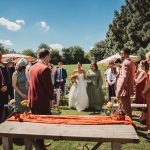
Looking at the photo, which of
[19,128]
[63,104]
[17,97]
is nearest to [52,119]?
[19,128]

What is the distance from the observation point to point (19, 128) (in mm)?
5156

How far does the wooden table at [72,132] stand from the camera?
4.60m

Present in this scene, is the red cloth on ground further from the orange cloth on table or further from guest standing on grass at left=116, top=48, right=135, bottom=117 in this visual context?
the orange cloth on table

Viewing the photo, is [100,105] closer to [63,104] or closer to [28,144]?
[63,104]

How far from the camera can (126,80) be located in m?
8.89

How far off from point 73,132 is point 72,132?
0.01m

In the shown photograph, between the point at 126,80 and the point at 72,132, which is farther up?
the point at 126,80

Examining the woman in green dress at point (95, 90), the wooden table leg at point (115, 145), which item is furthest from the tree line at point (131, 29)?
the wooden table leg at point (115, 145)

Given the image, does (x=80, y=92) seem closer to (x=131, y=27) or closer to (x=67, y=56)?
(x=131, y=27)

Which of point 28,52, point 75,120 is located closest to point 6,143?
point 75,120

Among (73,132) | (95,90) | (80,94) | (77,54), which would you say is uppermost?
(77,54)

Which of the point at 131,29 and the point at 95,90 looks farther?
the point at 131,29

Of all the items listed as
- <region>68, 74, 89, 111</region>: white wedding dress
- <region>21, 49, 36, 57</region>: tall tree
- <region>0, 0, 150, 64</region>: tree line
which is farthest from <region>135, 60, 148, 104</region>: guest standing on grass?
<region>21, 49, 36, 57</region>: tall tree

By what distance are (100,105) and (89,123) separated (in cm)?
909
